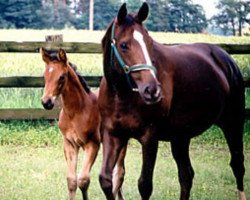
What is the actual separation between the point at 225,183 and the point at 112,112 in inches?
120

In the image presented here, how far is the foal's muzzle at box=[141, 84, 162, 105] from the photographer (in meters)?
4.88

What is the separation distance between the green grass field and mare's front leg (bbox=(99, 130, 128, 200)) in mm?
1720

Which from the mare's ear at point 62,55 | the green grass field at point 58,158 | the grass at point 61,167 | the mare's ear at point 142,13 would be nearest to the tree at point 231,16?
the green grass field at point 58,158

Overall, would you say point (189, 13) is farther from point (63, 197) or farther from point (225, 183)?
point (63, 197)

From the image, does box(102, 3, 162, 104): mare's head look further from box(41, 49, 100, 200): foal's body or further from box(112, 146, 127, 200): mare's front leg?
box(112, 146, 127, 200): mare's front leg

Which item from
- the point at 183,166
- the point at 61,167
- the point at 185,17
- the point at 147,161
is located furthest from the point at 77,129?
the point at 185,17

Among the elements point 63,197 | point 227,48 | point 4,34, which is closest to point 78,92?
point 63,197

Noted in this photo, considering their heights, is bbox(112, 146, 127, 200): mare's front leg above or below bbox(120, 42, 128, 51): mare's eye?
below

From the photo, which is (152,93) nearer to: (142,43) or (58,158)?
(142,43)

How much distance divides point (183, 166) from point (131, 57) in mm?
1920

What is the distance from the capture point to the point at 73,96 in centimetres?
697

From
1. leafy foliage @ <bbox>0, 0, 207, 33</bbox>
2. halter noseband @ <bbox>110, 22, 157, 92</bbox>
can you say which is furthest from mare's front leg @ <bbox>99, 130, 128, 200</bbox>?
leafy foliage @ <bbox>0, 0, 207, 33</bbox>

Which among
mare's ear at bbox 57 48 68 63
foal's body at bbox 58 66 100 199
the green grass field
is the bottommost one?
the green grass field

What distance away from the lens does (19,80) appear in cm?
1073
